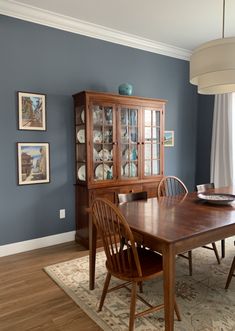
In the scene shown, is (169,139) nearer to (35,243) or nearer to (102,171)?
(102,171)

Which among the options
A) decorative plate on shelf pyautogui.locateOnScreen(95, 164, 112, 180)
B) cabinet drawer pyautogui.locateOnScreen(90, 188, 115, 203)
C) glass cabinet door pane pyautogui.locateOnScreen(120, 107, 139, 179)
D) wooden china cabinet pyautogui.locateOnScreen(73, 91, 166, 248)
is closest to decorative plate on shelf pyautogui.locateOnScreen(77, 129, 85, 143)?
wooden china cabinet pyautogui.locateOnScreen(73, 91, 166, 248)

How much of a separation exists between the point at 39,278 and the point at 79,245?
2.96ft

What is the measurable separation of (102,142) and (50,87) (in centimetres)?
93

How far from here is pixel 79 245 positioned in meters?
3.49

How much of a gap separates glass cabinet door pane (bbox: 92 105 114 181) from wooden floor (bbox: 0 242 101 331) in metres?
1.08

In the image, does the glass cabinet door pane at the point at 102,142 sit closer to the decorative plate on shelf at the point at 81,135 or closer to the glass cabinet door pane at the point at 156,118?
the decorative plate on shelf at the point at 81,135

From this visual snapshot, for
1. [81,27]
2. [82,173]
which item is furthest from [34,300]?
[81,27]

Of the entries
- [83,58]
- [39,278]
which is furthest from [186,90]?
[39,278]

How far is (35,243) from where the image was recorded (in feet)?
11.1

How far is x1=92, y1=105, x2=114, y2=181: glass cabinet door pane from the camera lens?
3.45 m


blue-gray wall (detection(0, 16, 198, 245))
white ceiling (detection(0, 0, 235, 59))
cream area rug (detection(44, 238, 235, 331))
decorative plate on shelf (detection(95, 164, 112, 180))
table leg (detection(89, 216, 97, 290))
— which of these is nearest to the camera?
cream area rug (detection(44, 238, 235, 331))

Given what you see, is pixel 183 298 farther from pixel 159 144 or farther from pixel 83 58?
pixel 83 58

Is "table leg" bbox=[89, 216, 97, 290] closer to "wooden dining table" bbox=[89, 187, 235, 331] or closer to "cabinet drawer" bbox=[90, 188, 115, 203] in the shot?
"wooden dining table" bbox=[89, 187, 235, 331]

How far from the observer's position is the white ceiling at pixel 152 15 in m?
3.03
